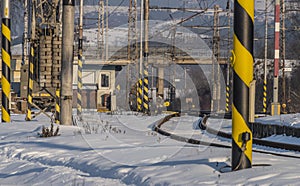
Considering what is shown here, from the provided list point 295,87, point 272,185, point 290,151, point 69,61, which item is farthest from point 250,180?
point 295,87

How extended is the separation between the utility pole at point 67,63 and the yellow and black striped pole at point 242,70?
344 inches

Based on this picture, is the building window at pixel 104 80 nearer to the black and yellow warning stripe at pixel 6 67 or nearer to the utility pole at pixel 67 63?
the black and yellow warning stripe at pixel 6 67

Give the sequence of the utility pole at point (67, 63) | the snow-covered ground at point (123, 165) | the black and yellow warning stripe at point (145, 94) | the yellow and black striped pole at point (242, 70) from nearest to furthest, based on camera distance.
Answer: the snow-covered ground at point (123, 165)
the yellow and black striped pole at point (242, 70)
the utility pole at point (67, 63)
the black and yellow warning stripe at point (145, 94)

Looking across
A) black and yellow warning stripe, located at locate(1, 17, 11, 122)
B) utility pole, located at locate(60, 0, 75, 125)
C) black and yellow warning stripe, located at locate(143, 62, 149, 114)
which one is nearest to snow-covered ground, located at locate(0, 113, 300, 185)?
utility pole, located at locate(60, 0, 75, 125)

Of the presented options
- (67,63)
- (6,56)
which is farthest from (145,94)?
A: (67,63)

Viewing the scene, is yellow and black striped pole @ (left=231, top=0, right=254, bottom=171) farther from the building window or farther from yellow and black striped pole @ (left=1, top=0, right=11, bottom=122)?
the building window

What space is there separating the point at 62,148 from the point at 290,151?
5334 mm

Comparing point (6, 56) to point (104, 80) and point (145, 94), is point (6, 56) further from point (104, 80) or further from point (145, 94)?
point (104, 80)

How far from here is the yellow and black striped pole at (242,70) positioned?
7.04m

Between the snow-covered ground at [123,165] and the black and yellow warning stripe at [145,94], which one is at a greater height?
the black and yellow warning stripe at [145,94]

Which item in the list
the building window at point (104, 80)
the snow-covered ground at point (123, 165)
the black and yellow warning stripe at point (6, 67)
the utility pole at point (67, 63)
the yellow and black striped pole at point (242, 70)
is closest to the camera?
the snow-covered ground at point (123, 165)

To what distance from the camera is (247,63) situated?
708 centimetres

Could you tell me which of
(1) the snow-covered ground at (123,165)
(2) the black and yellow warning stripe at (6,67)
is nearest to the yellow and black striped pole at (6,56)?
(2) the black and yellow warning stripe at (6,67)

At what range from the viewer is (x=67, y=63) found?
50.8ft
